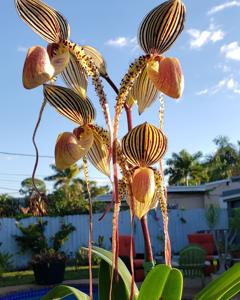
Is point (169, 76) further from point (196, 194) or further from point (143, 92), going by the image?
point (196, 194)

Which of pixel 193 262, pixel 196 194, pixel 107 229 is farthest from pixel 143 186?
pixel 196 194

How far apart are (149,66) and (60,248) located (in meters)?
11.9

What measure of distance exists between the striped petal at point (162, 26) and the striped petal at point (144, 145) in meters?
0.14

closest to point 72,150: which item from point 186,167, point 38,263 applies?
point 38,263

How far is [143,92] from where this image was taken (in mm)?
942

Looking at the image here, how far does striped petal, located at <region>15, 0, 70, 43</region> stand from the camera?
786 millimetres

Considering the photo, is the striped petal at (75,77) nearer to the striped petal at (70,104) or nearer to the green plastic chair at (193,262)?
the striped petal at (70,104)

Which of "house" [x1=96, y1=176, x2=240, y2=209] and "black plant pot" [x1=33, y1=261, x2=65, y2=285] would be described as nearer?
"black plant pot" [x1=33, y1=261, x2=65, y2=285]

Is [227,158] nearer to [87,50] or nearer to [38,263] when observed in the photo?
[38,263]

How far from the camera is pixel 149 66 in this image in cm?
82

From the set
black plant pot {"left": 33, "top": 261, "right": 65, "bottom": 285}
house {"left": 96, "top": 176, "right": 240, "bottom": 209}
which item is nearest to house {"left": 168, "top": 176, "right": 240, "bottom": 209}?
house {"left": 96, "top": 176, "right": 240, "bottom": 209}

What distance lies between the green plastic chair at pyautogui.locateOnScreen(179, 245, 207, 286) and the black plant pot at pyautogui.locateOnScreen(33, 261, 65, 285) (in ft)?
8.76

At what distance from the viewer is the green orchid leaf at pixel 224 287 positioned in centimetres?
84

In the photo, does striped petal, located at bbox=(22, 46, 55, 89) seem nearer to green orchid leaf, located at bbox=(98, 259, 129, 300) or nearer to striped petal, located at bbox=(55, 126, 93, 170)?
striped petal, located at bbox=(55, 126, 93, 170)
